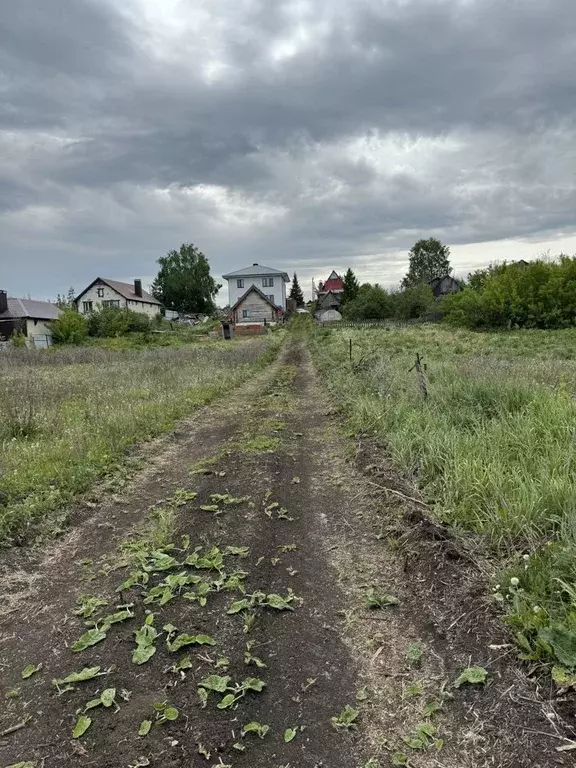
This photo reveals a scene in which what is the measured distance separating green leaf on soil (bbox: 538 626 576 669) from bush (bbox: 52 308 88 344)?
47729mm

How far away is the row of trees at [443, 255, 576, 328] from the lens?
133 ft

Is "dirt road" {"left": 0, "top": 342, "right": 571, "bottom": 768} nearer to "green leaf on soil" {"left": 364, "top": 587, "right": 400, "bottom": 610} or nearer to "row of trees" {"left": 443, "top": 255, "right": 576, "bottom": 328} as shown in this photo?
"green leaf on soil" {"left": 364, "top": 587, "right": 400, "bottom": 610}

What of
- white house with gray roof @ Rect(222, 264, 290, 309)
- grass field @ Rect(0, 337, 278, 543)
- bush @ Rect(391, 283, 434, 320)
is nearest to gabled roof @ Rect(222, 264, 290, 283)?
white house with gray roof @ Rect(222, 264, 290, 309)

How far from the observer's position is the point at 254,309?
6056 centimetres

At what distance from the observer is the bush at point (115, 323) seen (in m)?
50.2

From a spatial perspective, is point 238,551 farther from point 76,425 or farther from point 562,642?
point 76,425

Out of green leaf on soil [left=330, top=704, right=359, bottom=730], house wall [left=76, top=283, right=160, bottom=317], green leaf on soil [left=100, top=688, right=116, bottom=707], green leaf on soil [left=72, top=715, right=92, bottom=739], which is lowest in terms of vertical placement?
green leaf on soil [left=330, top=704, right=359, bottom=730]

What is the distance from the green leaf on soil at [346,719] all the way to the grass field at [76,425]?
11.8 feet

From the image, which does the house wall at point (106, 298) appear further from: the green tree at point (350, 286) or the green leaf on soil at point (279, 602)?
the green leaf on soil at point (279, 602)

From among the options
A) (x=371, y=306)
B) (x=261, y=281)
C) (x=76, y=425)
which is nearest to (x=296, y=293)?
(x=261, y=281)

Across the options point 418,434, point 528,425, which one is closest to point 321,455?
point 418,434

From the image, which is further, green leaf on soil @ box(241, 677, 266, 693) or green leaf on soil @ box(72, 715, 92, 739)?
green leaf on soil @ box(241, 677, 266, 693)

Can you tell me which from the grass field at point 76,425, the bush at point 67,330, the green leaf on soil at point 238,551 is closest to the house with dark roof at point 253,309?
the bush at point 67,330

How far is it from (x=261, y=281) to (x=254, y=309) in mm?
17581
